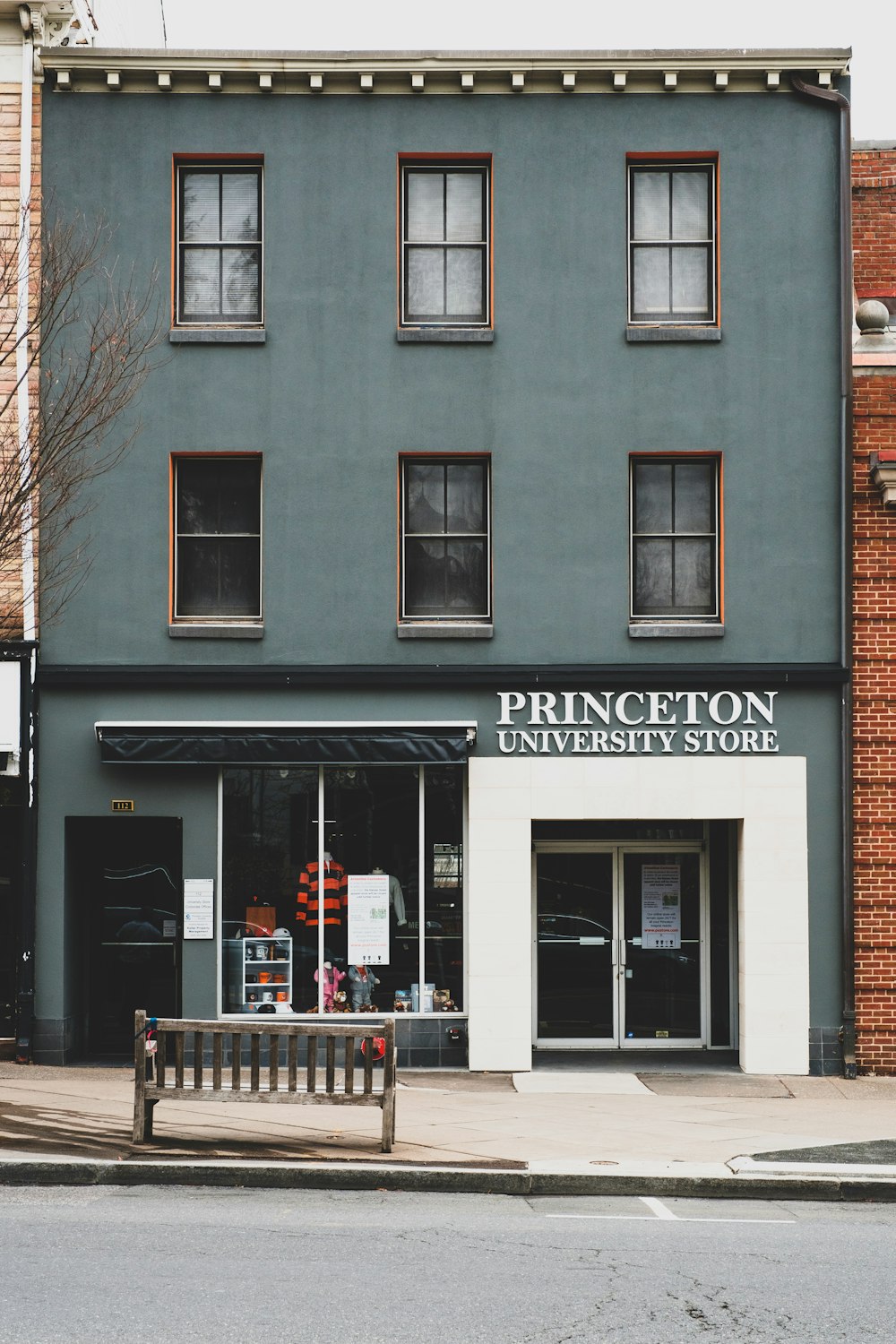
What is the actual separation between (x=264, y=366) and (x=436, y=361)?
1.82 meters

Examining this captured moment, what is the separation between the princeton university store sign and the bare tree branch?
→ 482 centimetres

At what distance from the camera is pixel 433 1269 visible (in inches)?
321

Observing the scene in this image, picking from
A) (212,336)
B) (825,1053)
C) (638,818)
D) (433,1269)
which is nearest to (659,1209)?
(433,1269)

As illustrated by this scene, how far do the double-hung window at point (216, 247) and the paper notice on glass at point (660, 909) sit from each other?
7.46 metres

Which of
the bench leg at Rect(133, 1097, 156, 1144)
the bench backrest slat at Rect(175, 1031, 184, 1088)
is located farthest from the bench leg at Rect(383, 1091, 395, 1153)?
the bench leg at Rect(133, 1097, 156, 1144)

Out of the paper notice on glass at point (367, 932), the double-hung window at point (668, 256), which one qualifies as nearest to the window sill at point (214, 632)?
the paper notice on glass at point (367, 932)

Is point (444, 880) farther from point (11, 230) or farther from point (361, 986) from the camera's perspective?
point (11, 230)

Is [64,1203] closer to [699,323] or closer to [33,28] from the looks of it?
[699,323]

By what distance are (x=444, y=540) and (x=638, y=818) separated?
3.58 metres

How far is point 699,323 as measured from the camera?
16.9 meters

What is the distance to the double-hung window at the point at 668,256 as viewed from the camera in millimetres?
16953

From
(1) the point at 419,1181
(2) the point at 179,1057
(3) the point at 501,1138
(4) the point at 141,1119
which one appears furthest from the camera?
(3) the point at 501,1138

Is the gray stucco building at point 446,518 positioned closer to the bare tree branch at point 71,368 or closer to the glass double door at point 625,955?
the bare tree branch at point 71,368

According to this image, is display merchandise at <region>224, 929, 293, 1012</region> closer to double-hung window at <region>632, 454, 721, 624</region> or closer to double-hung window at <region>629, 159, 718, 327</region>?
double-hung window at <region>632, 454, 721, 624</region>
